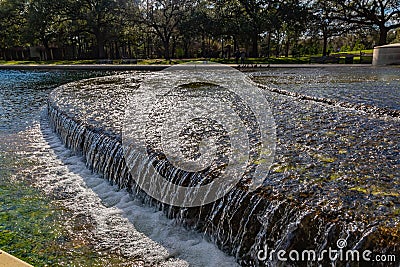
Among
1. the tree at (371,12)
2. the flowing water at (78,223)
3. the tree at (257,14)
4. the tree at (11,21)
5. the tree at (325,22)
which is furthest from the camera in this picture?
the tree at (11,21)

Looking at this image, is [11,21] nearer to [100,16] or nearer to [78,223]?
[100,16]

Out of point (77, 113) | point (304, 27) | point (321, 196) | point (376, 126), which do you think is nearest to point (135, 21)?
point (304, 27)

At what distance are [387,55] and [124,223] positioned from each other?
64.4ft

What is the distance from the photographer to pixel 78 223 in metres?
3.97

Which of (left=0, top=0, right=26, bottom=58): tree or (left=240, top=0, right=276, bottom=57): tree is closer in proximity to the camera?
(left=240, top=0, right=276, bottom=57): tree

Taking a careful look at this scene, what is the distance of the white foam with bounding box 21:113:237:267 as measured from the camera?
3373 mm

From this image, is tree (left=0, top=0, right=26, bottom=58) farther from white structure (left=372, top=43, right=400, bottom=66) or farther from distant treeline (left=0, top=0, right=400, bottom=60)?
white structure (left=372, top=43, right=400, bottom=66)

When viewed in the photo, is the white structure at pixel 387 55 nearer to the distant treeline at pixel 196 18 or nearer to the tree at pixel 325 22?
the tree at pixel 325 22

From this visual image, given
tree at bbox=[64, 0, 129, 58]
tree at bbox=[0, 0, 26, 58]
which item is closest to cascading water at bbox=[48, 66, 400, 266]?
tree at bbox=[64, 0, 129, 58]

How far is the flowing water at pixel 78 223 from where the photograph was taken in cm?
335

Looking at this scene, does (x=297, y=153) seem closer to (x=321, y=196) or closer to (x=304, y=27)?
(x=321, y=196)
